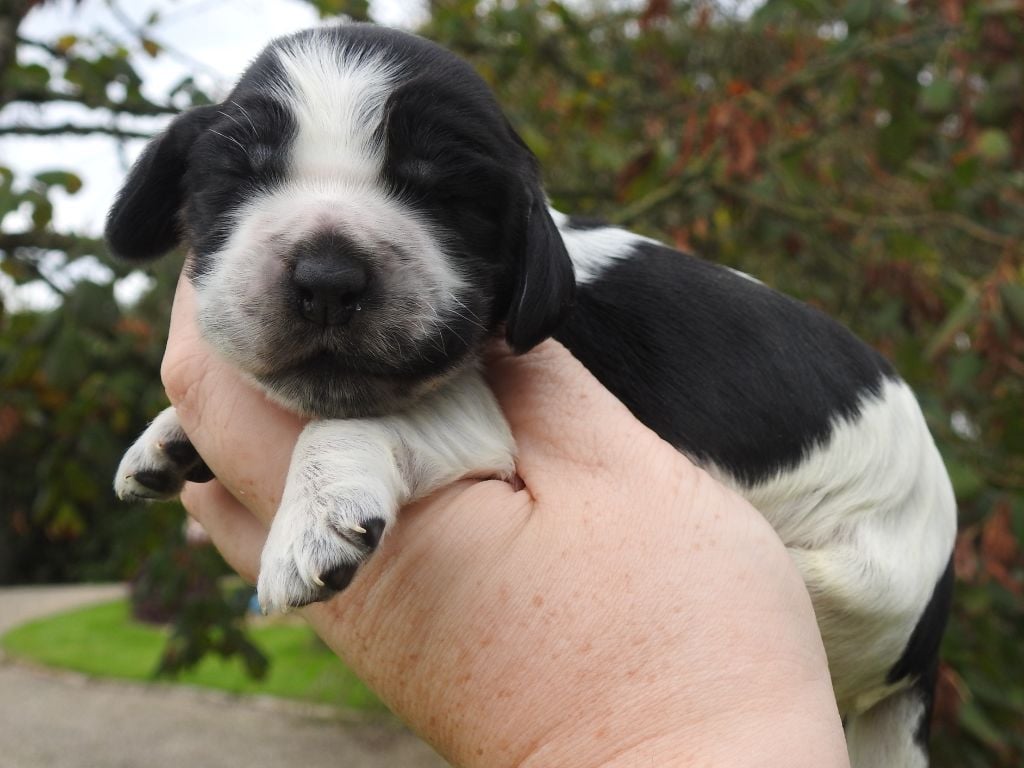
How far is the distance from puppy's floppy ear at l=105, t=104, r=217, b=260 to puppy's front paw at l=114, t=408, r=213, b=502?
0.37 m

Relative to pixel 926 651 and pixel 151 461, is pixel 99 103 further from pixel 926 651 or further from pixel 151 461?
pixel 926 651

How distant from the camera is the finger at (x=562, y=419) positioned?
1932 mm

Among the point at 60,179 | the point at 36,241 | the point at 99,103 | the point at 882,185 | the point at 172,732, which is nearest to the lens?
the point at 60,179

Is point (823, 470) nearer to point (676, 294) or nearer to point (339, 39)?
point (676, 294)

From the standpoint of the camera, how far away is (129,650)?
18.2 m

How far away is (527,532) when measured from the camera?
178 cm

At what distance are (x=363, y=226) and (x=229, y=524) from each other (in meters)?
0.88

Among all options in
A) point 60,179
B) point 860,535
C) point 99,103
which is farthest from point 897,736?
point 99,103

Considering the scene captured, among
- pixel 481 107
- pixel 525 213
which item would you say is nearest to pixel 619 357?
pixel 525 213

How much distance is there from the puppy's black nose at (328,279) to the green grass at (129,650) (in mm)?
12006

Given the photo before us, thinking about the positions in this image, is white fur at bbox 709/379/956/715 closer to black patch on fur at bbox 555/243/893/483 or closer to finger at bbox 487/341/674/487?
black patch on fur at bbox 555/243/893/483

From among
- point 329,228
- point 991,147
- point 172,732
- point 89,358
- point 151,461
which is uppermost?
point 329,228

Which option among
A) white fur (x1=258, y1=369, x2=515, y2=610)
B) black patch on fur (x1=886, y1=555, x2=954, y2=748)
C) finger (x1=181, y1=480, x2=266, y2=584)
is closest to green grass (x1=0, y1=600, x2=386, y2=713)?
finger (x1=181, y1=480, x2=266, y2=584)

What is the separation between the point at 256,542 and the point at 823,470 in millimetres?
1207
